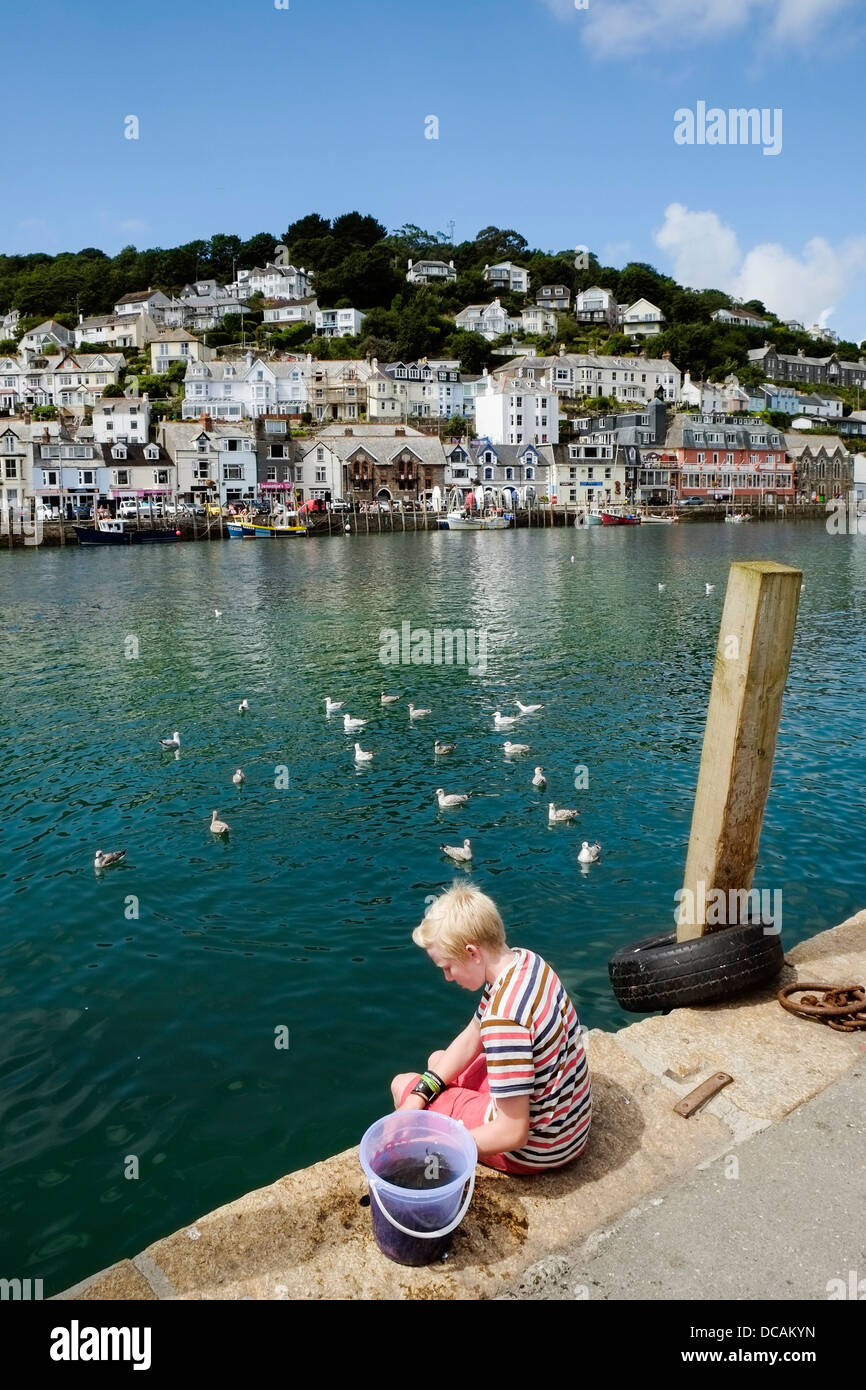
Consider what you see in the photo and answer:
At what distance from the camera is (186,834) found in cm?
1379

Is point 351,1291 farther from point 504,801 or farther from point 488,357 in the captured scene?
point 488,357

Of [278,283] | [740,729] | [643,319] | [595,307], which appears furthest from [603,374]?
[740,729]

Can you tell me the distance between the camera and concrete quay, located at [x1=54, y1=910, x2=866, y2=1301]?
14.0 ft

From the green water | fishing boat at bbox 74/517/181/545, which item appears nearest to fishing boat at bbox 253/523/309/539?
fishing boat at bbox 74/517/181/545

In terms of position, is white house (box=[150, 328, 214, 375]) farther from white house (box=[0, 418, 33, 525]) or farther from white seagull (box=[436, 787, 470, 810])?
white seagull (box=[436, 787, 470, 810])

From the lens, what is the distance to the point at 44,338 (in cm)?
16288

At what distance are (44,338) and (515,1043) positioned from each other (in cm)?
18333

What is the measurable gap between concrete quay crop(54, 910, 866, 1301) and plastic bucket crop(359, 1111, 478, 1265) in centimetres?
13

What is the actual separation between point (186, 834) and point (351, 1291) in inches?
396

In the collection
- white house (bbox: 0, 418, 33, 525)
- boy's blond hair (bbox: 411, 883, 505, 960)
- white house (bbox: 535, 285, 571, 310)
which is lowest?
boy's blond hair (bbox: 411, 883, 505, 960)

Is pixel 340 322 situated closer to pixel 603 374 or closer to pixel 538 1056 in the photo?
pixel 603 374

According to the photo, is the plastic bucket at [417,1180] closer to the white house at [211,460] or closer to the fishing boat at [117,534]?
the fishing boat at [117,534]

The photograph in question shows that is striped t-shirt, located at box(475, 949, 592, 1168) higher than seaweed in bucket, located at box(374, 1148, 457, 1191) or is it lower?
higher
